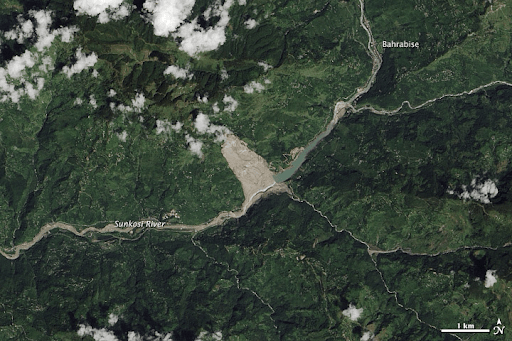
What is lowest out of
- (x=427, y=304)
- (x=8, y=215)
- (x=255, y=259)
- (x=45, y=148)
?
(x=427, y=304)

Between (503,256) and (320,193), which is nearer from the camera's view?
(503,256)

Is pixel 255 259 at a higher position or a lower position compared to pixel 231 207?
lower

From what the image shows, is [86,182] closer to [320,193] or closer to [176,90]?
[176,90]

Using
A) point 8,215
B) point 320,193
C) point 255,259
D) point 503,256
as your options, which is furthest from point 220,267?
point 503,256

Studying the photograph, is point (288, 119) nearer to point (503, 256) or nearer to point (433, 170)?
point (433, 170)

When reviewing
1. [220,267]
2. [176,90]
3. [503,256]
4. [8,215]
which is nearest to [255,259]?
[220,267]

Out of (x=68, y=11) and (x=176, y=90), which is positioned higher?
(x=68, y=11)
